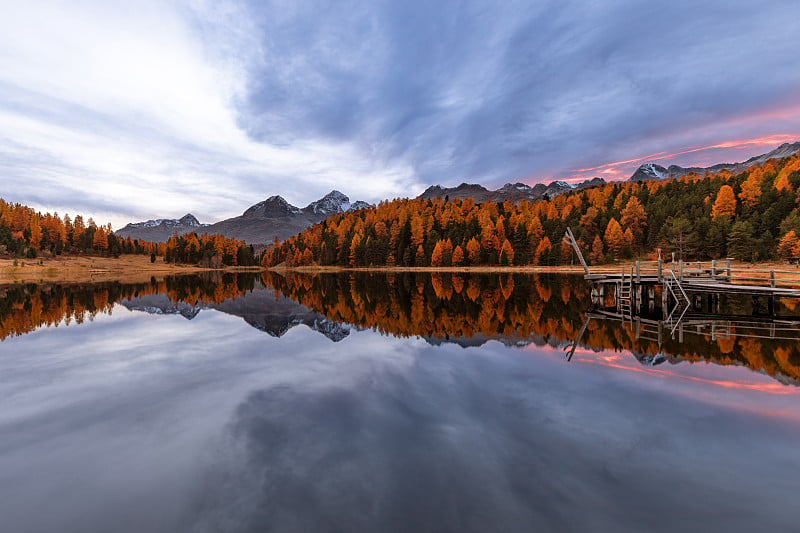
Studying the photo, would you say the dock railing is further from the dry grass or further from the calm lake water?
the dry grass

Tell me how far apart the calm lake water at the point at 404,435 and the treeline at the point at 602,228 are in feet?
358

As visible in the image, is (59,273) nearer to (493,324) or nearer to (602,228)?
(493,324)

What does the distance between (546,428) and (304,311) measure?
1047 inches

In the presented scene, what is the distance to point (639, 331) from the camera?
21328 mm

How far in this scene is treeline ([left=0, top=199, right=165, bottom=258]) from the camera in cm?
13338

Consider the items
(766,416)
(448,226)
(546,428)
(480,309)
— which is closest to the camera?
(546,428)

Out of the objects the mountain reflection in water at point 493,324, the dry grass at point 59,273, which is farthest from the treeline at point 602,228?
the mountain reflection in water at point 493,324

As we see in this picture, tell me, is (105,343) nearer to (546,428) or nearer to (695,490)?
(546,428)

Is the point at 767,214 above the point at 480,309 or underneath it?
above

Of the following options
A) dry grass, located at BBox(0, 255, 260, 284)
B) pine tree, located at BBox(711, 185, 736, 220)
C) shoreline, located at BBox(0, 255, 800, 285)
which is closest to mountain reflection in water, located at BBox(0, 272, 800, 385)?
shoreline, located at BBox(0, 255, 800, 285)

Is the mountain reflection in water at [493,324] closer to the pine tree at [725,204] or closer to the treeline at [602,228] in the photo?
the treeline at [602,228]

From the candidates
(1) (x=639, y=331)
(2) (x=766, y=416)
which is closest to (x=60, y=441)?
(2) (x=766, y=416)

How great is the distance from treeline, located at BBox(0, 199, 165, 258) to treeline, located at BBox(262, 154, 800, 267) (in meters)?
95.8

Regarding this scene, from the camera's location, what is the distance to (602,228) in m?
134
